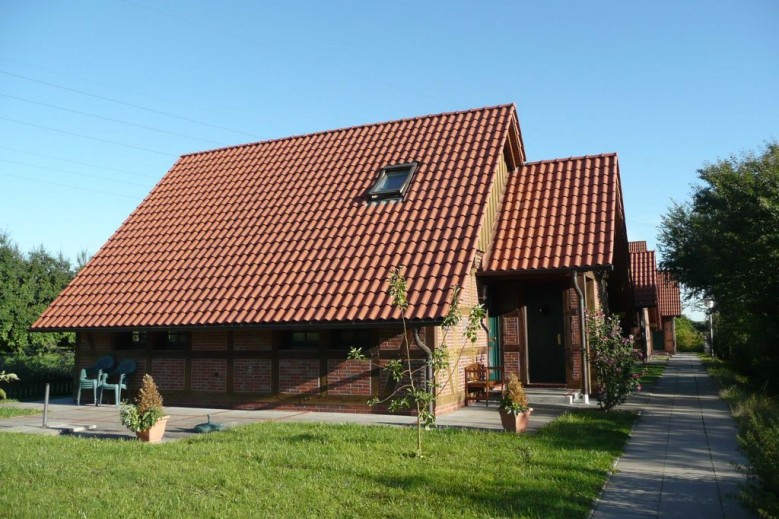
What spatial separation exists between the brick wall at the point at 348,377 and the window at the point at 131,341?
5376 mm

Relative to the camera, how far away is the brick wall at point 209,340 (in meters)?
14.0

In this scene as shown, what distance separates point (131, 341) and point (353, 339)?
6.32 metres

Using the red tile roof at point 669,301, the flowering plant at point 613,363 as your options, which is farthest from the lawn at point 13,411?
the red tile roof at point 669,301

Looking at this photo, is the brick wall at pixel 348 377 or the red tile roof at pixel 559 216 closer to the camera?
the brick wall at pixel 348 377

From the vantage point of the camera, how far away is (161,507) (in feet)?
19.3

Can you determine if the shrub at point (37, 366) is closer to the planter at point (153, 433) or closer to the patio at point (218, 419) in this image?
the patio at point (218, 419)

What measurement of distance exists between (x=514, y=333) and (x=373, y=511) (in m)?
9.81

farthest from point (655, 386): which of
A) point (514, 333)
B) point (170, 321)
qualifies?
point (170, 321)

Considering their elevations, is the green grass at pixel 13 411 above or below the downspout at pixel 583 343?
below

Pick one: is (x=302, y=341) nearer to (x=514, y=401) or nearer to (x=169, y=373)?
(x=169, y=373)

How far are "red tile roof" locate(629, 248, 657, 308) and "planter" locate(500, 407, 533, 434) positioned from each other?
20.7m

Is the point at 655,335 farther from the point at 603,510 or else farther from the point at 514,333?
the point at 603,510

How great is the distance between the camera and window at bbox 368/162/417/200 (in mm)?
14641

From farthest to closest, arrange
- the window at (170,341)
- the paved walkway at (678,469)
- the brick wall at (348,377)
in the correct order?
1. the window at (170,341)
2. the brick wall at (348,377)
3. the paved walkway at (678,469)
